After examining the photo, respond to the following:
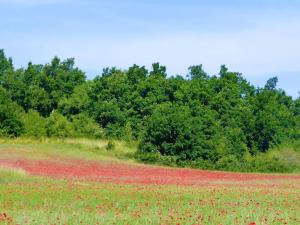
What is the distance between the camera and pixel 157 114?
6544 cm

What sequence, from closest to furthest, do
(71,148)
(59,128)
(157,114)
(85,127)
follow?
(71,148) → (157,114) → (59,128) → (85,127)

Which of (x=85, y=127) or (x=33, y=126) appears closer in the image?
(x=33, y=126)

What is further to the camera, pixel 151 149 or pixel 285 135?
pixel 285 135

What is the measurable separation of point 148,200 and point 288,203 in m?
4.97

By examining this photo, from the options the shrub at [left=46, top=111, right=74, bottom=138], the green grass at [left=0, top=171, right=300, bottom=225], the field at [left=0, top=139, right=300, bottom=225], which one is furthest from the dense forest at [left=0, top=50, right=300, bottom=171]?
the green grass at [left=0, top=171, right=300, bottom=225]

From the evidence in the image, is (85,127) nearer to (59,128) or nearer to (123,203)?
(59,128)

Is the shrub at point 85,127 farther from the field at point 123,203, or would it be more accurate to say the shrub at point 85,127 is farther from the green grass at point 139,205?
the green grass at point 139,205

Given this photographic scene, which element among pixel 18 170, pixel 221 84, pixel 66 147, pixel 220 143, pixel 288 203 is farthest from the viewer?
pixel 221 84

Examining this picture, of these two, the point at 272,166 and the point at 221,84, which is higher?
the point at 221,84

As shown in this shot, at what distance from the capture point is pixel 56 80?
295 feet

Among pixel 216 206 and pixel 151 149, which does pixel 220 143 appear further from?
pixel 216 206

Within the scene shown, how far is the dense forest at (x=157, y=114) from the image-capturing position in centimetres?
6412

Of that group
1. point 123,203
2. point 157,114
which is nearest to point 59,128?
point 157,114

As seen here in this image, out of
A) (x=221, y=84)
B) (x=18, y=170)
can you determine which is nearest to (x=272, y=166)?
(x=221, y=84)
